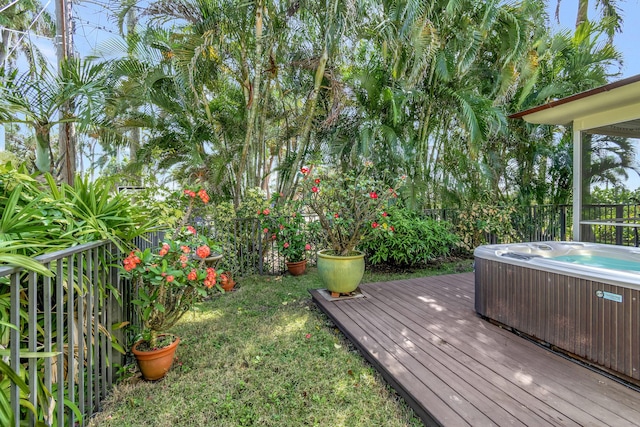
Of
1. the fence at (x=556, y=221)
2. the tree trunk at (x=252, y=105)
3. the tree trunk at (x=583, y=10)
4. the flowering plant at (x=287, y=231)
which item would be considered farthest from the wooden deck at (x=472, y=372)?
the tree trunk at (x=583, y=10)

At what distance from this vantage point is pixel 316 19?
5094 millimetres

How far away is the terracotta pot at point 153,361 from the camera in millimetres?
2318

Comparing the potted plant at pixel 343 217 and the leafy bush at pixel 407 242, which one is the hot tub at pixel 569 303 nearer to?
the potted plant at pixel 343 217

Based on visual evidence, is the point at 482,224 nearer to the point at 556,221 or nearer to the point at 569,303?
the point at 556,221

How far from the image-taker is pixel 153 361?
2330 mm

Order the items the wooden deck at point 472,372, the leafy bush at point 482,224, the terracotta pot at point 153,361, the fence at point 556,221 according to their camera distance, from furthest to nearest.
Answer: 1. the leafy bush at point 482,224
2. the fence at point 556,221
3. the terracotta pot at point 153,361
4. the wooden deck at point 472,372

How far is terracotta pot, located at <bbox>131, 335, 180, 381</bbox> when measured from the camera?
232 cm

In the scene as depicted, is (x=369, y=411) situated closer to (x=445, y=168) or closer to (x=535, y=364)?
(x=535, y=364)

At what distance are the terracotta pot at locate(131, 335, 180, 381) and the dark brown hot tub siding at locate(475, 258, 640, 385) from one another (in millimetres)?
2899

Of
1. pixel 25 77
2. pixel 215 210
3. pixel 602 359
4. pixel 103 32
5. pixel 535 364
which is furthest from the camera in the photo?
pixel 103 32

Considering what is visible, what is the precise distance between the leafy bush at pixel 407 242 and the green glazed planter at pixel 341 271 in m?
1.45

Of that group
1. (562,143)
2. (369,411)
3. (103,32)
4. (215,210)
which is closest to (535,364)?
(369,411)

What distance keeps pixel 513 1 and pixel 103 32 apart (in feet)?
24.8

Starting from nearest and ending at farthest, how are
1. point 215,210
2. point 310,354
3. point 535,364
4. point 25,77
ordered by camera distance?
1. point 535,364
2. point 310,354
3. point 25,77
4. point 215,210
